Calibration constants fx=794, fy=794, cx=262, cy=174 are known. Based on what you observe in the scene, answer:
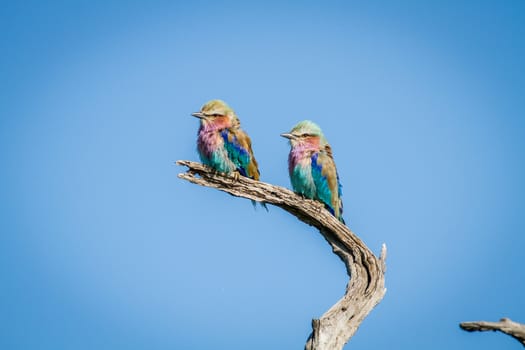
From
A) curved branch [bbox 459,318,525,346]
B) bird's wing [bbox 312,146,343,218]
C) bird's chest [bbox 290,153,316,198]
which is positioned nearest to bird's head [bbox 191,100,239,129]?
bird's chest [bbox 290,153,316,198]

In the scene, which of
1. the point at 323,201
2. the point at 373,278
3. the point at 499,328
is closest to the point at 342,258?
the point at 373,278

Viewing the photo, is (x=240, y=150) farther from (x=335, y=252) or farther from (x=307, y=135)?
(x=335, y=252)

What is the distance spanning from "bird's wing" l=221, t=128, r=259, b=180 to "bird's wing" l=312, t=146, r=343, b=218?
86 centimetres

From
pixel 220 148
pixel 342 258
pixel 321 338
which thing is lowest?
pixel 321 338

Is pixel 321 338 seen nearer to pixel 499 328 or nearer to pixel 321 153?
pixel 499 328

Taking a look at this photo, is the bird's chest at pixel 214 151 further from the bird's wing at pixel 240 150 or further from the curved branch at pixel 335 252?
the curved branch at pixel 335 252

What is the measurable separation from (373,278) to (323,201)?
6.30 ft

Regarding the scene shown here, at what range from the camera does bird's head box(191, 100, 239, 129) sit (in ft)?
34.0

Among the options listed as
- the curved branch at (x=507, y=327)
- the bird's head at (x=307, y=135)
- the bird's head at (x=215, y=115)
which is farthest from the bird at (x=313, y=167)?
the curved branch at (x=507, y=327)

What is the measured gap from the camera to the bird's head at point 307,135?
10.3 m

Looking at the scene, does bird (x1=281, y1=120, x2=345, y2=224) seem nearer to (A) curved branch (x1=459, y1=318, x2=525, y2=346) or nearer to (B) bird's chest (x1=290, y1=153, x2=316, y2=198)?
(B) bird's chest (x1=290, y1=153, x2=316, y2=198)

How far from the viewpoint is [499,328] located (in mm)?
7410

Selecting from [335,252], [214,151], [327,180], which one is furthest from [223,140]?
[335,252]

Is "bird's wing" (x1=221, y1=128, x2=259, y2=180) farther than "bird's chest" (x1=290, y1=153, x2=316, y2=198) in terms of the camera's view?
Yes
